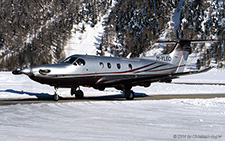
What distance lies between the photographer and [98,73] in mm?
21672

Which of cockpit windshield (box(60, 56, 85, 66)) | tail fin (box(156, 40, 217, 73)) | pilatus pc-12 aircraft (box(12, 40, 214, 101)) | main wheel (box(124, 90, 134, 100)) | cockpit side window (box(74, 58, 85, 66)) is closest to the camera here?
pilatus pc-12 aircraft (box(12, 40, 214, 101))

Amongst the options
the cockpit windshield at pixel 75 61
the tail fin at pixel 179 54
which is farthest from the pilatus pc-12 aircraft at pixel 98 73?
Result: the tail fin at pixel 179 54

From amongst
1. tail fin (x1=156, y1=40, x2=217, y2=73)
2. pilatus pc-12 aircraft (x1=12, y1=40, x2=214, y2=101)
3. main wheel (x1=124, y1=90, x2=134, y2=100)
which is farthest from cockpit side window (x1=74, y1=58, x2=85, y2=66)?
tail fin (x1=156, y1=40, x2=217, y2=73)

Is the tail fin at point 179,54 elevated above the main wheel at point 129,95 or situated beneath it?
elevated above

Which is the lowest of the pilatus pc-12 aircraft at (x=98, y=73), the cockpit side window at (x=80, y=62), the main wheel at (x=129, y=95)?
the main wheel at (x=129, y=95)

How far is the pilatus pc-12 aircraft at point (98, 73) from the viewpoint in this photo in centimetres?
1916

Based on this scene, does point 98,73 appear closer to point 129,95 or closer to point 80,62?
point 80,62

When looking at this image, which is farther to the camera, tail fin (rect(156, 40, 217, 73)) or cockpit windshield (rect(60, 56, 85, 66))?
tail fin (rect(156, 40, 217, 73))

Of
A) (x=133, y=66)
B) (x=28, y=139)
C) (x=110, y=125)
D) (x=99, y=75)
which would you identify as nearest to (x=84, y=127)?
(x=110, y=125)

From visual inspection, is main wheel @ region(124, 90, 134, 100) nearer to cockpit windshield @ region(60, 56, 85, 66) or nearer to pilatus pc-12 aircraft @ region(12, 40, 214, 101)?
pilatus pc-12 aircraft @ region(12, 40, 214, 101)

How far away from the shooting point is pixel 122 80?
21.8 m

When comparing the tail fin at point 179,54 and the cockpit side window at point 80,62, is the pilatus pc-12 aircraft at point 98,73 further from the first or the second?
the tail fin at point 179,54

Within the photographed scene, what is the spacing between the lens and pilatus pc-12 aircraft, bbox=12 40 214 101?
19.2m

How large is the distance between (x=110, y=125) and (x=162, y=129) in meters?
1.77
